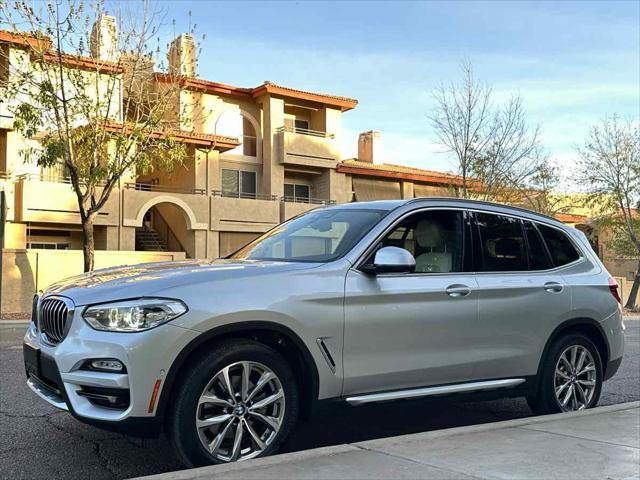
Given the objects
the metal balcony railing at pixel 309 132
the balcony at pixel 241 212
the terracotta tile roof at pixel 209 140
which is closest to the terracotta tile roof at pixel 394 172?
the metal balcony railing at pixel 309 132

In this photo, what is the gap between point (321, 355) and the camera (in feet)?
14.3

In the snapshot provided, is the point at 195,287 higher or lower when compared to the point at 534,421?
higher

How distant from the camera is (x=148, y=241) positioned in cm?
2856

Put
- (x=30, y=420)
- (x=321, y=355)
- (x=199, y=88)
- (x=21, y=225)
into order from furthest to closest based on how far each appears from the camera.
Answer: (x=199, y=88)
(x=21, y=225)
(x=30, y=420)
(x=321, y=355)

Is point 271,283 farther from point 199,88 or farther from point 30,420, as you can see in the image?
point 199,88

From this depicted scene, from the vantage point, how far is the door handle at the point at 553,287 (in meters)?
5.68

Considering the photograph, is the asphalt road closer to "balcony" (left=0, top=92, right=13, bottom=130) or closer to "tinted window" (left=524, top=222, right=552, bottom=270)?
"tinted window" (left=524, top=222, right=552, bottom=270)

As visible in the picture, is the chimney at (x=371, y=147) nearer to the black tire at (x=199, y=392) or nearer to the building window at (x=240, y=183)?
the building window at (x=240, y=183)

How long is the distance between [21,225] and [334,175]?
48.6ft

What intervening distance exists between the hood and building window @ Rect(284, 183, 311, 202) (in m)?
27.3

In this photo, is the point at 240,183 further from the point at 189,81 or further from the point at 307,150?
the point at 189,81

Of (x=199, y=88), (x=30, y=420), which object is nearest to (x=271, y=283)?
(x=30, y=420)

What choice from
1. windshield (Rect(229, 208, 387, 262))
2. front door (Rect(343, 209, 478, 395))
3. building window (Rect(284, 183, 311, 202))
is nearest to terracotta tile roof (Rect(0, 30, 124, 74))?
building window (Rect(284, 183, 311, 202))

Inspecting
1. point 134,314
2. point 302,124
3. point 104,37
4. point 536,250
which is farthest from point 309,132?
point 134,314
